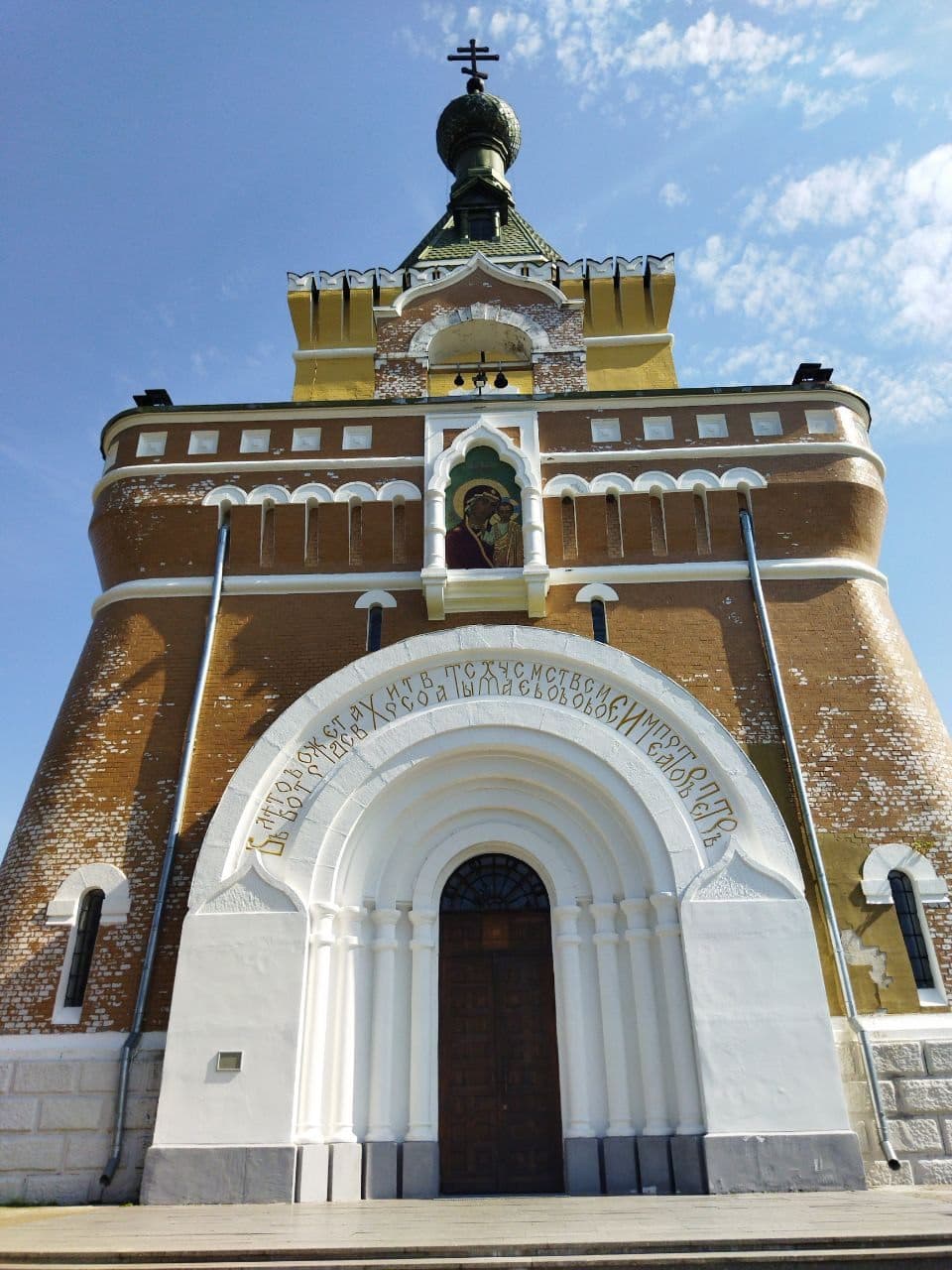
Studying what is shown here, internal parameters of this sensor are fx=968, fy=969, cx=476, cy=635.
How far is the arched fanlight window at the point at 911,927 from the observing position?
11.8m

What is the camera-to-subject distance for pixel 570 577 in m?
14.6

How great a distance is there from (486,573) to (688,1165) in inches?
314

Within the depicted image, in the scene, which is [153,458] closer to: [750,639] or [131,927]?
[131,927]

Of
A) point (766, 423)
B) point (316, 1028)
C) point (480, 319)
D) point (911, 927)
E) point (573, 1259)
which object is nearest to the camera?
point (573, 1259)

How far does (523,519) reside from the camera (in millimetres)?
14727

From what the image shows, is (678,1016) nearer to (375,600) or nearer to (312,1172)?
(312,1172)

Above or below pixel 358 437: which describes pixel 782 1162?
below

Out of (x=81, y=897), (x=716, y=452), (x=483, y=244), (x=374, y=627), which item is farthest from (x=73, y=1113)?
(x=483, y=244)

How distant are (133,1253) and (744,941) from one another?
23.4 ft

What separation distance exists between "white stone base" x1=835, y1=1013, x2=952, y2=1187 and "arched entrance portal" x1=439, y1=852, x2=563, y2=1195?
344 centimetres

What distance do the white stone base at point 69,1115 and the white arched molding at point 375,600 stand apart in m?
6.36

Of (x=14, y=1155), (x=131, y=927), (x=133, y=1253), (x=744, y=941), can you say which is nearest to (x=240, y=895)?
(x=131, y=927)

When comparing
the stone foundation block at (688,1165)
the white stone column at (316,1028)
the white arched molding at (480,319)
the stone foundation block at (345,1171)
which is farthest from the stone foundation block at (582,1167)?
the white arched molding at (480,319)

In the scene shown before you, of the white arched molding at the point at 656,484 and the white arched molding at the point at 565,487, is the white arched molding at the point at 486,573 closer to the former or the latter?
the white arched molding at the point at 565,487
